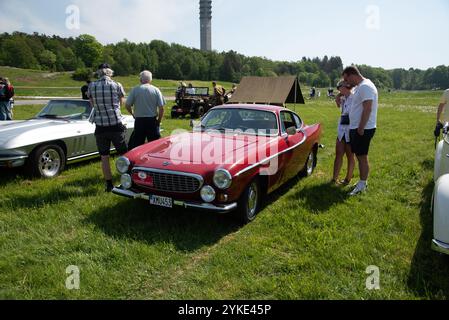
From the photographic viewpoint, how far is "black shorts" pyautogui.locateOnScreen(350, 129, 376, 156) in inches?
202

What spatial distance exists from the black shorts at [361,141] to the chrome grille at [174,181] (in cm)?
263

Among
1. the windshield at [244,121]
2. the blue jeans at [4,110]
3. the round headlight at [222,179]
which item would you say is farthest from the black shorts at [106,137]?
the blue jeans at [4,110]

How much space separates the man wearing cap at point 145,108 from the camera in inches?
234

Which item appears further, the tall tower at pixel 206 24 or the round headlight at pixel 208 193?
the tall tower at pixel 206 24

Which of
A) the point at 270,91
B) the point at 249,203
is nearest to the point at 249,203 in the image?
the point at 249,203

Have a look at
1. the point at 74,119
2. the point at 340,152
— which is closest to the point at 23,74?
the point at 74,119

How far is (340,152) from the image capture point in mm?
5840

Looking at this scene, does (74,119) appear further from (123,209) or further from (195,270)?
(195,270)

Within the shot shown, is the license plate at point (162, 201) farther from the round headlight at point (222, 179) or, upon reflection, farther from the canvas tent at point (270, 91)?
the canvas tent at point (270, 91)

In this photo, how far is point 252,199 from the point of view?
4.42m

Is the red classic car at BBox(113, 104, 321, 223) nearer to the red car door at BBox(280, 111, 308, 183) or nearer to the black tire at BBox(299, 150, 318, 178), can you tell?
the red car door at BBox(280, 111, 308, 183)

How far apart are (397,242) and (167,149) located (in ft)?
9.74

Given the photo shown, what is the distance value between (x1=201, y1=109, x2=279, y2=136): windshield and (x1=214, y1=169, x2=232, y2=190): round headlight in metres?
1.53

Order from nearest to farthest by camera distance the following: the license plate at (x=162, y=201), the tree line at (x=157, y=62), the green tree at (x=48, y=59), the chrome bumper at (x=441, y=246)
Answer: the chrome bumper at (x=441, y=246)
the license plate at (x=162, y=201)
the tree line at (x=157, y=62)
the green tree at (x=48, y=59)
